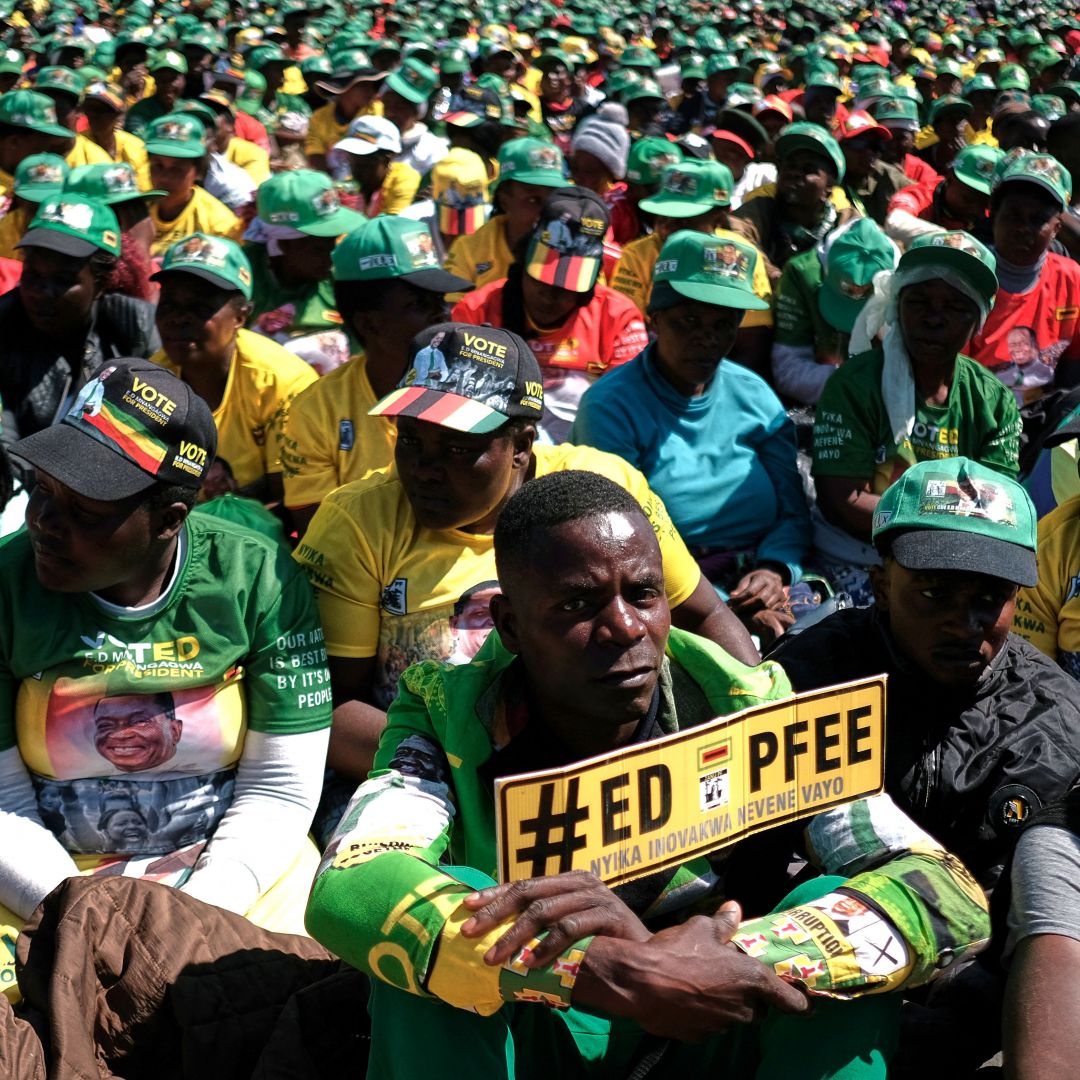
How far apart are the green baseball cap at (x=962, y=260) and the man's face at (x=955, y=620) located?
2254mm

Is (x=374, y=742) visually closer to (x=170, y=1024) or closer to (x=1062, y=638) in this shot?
(x=170, y=1024)

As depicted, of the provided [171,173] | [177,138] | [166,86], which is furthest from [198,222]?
[166,86]

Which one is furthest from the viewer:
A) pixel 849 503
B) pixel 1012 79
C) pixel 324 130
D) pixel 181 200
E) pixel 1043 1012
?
pixel 1012 79

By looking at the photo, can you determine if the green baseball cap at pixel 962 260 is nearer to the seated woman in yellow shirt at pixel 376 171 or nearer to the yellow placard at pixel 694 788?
the yellow placard at pixel 694 788

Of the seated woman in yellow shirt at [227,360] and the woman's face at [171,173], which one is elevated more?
the seated woman in yellow shirt at [227,360]

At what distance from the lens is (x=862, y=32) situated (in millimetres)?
22547

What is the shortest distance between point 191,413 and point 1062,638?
2.26m

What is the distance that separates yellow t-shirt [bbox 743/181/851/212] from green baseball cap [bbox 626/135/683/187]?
703mm

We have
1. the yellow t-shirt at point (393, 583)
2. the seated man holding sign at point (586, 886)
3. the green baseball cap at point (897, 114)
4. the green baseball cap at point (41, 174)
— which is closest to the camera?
the seated man holding sign at point (586, 886)

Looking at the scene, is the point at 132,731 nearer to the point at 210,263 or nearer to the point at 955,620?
the point at 955,620

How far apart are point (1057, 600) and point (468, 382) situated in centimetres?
163

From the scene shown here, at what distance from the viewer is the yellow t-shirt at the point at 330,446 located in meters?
4.70

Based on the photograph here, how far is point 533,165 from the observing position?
287 inches

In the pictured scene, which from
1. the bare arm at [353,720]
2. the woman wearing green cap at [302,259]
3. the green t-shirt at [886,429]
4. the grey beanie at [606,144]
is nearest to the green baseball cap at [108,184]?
the woman wearing green cap at [302,259]
